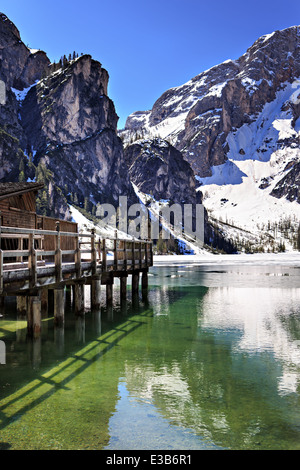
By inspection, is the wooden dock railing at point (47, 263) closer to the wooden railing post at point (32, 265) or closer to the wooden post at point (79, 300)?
the wooden railing post at point (32, 265)

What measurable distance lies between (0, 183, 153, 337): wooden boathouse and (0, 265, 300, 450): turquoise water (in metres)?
1.47

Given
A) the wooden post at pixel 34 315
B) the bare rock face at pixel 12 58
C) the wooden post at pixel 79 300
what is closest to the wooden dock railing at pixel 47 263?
the wooden post at pixel 34 315

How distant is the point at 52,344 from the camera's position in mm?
15188

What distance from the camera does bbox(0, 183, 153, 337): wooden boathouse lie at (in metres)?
13.1

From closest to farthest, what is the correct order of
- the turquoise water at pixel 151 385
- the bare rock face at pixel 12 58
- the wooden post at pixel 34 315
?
the turquoise water at pixel 151 385 → the wooden post at pixel 34 315 → the bare rock face at pixel 12 58

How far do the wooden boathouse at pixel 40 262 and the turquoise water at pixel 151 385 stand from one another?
1.47 m

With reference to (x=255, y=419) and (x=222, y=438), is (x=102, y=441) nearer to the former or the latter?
(x=222, y=438)

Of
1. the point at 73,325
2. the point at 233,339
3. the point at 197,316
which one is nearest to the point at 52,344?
the point at 73,325

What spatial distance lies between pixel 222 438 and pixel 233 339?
9220 mm

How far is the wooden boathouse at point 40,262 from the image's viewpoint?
13078 mm

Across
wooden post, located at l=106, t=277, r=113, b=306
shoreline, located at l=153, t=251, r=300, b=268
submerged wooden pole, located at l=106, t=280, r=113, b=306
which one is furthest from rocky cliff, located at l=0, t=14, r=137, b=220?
wooden post, located at l=106, t=277, r=113, b=306

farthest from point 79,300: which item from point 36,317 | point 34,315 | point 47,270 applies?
point 47,270

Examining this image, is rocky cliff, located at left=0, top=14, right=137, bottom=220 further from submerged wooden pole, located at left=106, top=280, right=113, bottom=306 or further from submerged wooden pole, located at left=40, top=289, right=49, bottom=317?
submerged wooden pole, located at left=40, top=289, right=49, bottom=317

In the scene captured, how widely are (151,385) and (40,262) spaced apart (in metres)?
9.29
